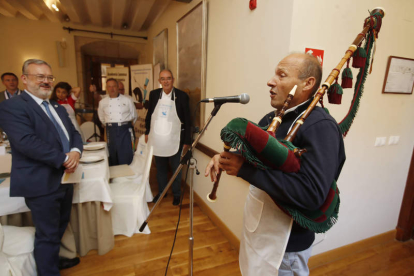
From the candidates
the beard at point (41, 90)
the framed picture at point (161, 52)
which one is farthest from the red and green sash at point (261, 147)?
the framed picture at point (161, 52)

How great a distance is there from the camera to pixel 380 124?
1789 mm

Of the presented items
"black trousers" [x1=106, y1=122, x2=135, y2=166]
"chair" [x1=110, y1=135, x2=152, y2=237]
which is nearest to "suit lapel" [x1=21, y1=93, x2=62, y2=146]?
"chair" [x1=110, y1=135, x2=152, y2=237]

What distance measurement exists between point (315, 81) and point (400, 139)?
5.58 feet

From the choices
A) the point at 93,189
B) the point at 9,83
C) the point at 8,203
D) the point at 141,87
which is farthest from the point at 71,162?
the point at 141,87

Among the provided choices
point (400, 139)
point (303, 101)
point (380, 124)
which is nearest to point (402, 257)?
point (400, 139)

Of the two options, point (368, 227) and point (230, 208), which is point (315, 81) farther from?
point (368, 227)

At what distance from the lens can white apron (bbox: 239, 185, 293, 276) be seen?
875 mm

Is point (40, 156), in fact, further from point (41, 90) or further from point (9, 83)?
point (9, 83)

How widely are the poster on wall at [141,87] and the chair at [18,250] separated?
3.24m

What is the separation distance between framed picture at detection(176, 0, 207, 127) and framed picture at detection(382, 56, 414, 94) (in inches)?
64.4

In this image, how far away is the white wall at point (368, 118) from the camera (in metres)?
1.36

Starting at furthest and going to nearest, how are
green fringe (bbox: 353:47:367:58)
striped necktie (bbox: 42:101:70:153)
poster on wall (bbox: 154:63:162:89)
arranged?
poster on wall (bbox: 154:63:162:89)
striped necktie (bbox: 42:101:70:153)
green fringe (bbox: 353:47:367:58)

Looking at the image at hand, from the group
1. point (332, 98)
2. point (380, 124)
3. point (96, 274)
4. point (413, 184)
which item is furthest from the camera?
point (413, 184)

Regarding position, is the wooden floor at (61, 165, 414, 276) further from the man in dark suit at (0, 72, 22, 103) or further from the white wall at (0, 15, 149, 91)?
the white wall at (0, 15, 149, 91)
